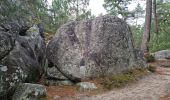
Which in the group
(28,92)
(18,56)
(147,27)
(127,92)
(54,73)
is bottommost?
(127,92)

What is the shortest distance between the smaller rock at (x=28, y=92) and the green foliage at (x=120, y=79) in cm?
252

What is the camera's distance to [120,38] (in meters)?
12.4

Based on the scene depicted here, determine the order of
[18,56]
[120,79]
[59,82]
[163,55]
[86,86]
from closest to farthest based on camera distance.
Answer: [18,56], [86,86], [120,79], [59,82], [163,55]

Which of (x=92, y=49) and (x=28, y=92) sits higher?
(x=92, y=49)

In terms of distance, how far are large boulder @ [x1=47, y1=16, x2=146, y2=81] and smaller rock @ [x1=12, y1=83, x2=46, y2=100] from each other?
219 centimetres

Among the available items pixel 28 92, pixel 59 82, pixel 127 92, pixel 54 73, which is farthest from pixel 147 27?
pixel 28 92

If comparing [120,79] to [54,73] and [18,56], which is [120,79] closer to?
[54,73]

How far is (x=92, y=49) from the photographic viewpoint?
11.9 meters

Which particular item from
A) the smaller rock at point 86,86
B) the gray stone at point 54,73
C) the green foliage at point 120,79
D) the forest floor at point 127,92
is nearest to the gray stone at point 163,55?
the green foliage at point 120,79

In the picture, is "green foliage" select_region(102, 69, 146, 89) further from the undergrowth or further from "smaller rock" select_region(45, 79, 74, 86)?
"smaller rock" select_region(45, 79, 74, 86)

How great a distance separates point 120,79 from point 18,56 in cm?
391

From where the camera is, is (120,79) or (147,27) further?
(147,27)

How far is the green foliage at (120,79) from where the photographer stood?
36.3 ft

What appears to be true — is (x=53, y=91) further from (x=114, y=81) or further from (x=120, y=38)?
(x=120, y=38)
